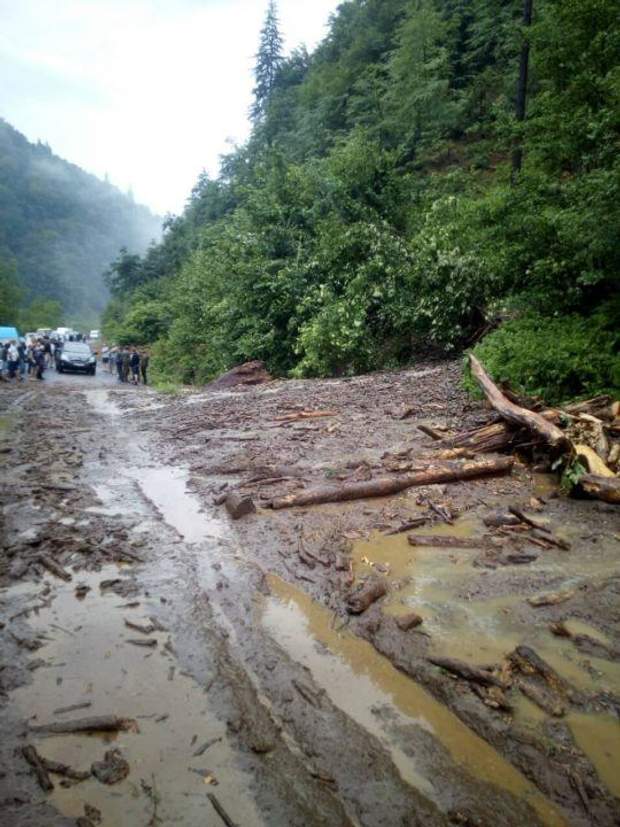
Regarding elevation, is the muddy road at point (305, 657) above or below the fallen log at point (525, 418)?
below

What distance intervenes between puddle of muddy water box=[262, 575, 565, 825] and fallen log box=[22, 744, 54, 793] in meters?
1.58

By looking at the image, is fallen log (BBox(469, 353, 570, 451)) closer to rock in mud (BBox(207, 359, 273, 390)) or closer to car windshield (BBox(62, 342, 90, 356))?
rock in mud (BBox(207, 359, 273, 390))

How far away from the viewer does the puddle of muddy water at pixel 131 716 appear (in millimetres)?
2344

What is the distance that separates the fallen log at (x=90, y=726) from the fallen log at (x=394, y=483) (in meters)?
3.43

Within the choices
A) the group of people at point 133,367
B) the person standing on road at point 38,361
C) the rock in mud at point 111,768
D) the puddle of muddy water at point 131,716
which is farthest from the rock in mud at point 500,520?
the person standing on road at point 38,361

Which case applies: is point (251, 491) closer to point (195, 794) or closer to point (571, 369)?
point (195, 794)

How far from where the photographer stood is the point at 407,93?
32.0m

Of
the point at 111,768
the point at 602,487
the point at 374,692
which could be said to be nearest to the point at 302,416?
the point at 602,487

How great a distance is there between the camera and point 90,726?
9.15ft

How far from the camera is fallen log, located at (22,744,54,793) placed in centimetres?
241

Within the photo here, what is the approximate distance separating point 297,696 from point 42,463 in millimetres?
6874

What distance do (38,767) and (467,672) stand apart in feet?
8.16

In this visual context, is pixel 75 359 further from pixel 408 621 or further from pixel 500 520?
pixel 408 621

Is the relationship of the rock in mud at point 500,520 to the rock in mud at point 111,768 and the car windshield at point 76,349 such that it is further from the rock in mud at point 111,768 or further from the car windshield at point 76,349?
the car windshield at point 76,349
